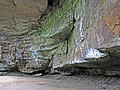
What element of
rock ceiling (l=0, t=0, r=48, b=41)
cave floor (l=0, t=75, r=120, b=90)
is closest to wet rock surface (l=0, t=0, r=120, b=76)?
rock ceiling (l=0, t=0, r=48, b=41)

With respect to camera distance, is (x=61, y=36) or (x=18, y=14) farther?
(x=18, y=14)

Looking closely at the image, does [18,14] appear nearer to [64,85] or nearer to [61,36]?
[61,36]

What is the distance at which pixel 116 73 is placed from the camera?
454 cm

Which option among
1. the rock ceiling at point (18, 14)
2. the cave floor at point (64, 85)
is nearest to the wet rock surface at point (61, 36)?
the rock ceiling at point (18, 14)

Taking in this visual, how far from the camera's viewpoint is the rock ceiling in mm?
6777

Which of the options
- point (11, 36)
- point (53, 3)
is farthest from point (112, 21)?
point (11, 36)

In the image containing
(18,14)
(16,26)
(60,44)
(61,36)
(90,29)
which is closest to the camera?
(90,29)

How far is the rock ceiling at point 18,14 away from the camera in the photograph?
267 inches

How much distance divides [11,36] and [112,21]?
249 inches

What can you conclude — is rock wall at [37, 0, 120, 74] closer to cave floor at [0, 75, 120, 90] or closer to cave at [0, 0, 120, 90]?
cave at [0, 0, 120, 90]

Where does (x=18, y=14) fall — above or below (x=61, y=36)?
above

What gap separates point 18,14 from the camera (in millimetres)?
7453

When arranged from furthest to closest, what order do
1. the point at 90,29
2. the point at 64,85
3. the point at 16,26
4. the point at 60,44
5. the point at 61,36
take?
the point at 16,26, the point at 60,44, the point at 61,36, the point at 64,85, the point at 90,29

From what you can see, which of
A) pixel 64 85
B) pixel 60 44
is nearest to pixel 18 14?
pixel 60 44
